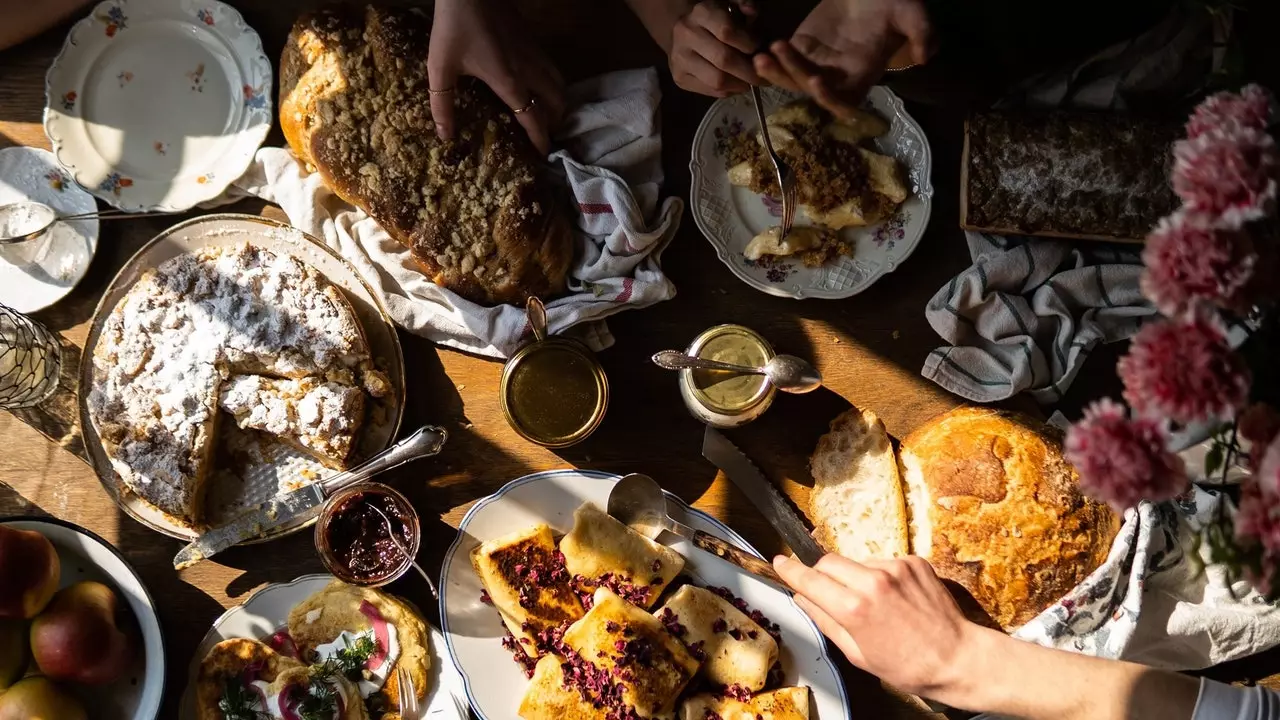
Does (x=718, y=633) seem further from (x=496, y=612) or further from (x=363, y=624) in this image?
(x=363, y=624)

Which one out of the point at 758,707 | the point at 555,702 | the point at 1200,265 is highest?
the point at 1200,265

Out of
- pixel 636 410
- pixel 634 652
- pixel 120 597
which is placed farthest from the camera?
pixel 636 410

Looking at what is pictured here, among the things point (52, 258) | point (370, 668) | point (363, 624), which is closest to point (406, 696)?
point (370, 668)

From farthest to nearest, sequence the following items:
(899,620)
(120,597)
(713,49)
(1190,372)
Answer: (120,597) < (713,49) < (899,620) < (1190,372)

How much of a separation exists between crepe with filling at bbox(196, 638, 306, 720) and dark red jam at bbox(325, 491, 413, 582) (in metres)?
0.33

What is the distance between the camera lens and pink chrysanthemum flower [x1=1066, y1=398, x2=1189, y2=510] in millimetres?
1138

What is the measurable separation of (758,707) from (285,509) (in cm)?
144

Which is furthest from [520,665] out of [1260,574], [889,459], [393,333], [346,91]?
[1260,574]

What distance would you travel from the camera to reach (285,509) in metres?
2.37

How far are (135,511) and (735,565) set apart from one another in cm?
172

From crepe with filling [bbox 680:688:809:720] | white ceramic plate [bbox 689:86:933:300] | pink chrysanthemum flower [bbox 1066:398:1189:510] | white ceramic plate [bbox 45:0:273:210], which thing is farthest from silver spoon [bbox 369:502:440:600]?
pink chrysanthemum flower [bbox 1066:398:1189:510]

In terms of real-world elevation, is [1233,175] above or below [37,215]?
above

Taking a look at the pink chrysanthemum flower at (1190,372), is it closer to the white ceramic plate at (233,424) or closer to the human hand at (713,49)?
the human hand at (713,49)

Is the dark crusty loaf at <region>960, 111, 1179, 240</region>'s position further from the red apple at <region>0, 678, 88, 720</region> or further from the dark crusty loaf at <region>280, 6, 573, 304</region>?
the red apple at <region>0, 678, 88, 720</region>
